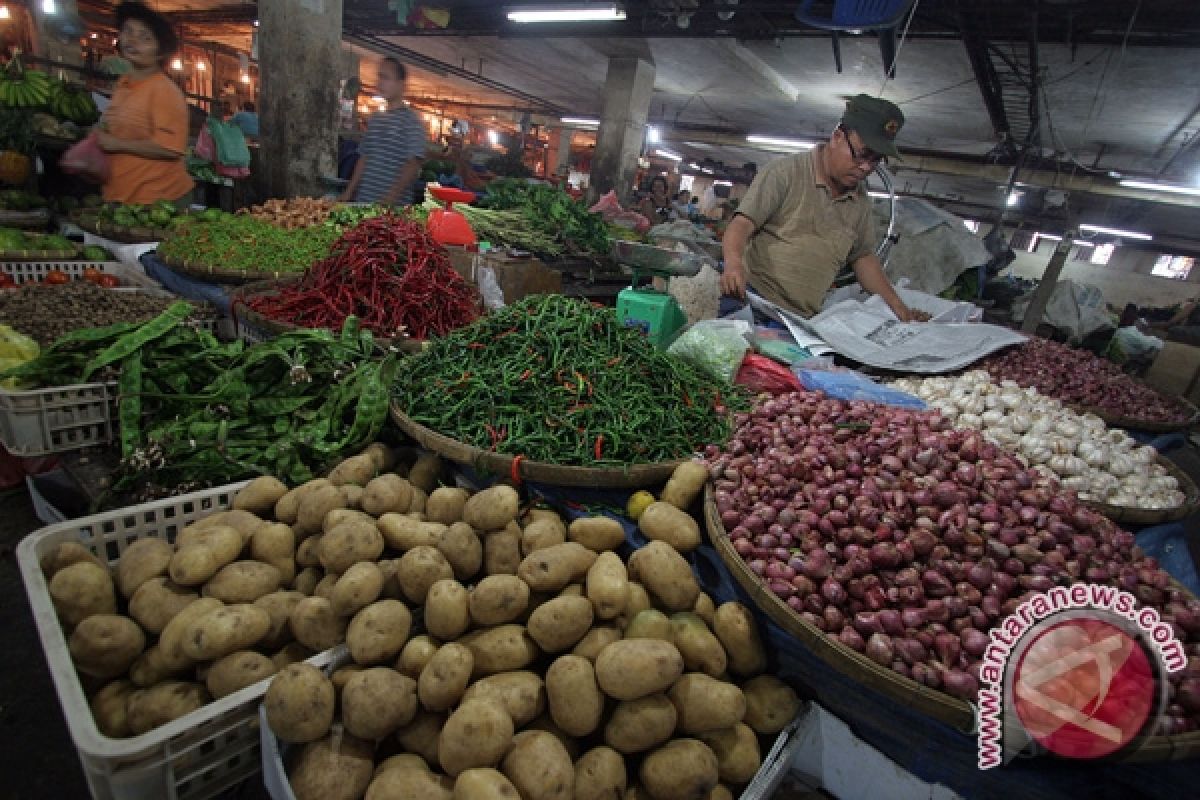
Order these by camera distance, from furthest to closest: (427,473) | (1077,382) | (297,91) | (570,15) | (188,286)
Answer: (570,15) < (297,91) < (188,286) < (1077,382) < (427,473)

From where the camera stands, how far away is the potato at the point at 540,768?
121cm

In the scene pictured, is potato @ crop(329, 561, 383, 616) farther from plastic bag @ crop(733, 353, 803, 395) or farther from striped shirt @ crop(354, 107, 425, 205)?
striped shirt @ crop(354, 107, 425, 205)

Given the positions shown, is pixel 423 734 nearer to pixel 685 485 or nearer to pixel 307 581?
pixel 307 581

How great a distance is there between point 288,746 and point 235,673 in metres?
0.21

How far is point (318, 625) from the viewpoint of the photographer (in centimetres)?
148

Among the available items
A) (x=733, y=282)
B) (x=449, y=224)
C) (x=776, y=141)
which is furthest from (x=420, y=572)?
(x=776, y=141)

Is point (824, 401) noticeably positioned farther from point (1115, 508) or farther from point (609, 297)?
point (609, 297)

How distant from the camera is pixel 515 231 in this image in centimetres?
630

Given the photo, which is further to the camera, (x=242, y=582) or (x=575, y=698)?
(x=242, y=582)

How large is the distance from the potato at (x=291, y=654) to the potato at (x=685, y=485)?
3.67ft

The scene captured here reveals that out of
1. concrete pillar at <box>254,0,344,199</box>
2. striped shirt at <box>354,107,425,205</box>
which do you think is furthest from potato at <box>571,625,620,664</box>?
concrete pillar at <box>254,0,344,199</box>

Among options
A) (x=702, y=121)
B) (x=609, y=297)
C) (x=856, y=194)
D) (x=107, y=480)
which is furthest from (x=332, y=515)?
(x=702, y=121)

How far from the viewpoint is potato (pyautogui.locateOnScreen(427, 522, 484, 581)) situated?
1.61m

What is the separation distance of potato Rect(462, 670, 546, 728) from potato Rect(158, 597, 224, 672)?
0.70m
